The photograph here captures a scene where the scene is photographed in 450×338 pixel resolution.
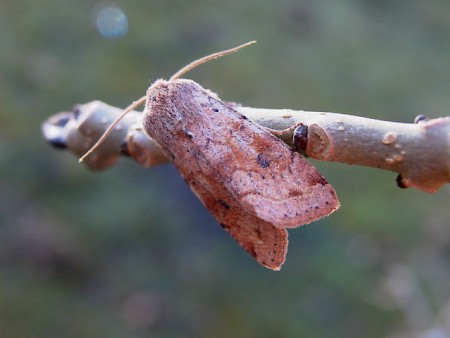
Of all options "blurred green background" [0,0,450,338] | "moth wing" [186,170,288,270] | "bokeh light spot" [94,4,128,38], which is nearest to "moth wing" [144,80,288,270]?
"moth wing" [186,170,288,270]

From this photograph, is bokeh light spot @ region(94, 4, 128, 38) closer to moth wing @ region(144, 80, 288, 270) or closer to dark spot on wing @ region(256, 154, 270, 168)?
moth wing @ region(144, 80, 288, 270)

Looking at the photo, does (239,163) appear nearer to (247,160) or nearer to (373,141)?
(247,160)

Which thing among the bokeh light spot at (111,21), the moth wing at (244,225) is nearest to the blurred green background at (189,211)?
the bokeh light spot at (111,21)

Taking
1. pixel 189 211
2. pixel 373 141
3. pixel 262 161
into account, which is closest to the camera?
pixel 373 141

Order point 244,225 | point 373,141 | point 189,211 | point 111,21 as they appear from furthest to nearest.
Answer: point 111,21 < point 189,211 < point 244,225 < point 373,141

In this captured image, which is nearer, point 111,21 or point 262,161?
point 262,161

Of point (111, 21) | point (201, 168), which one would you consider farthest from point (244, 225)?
point (111, 21)
